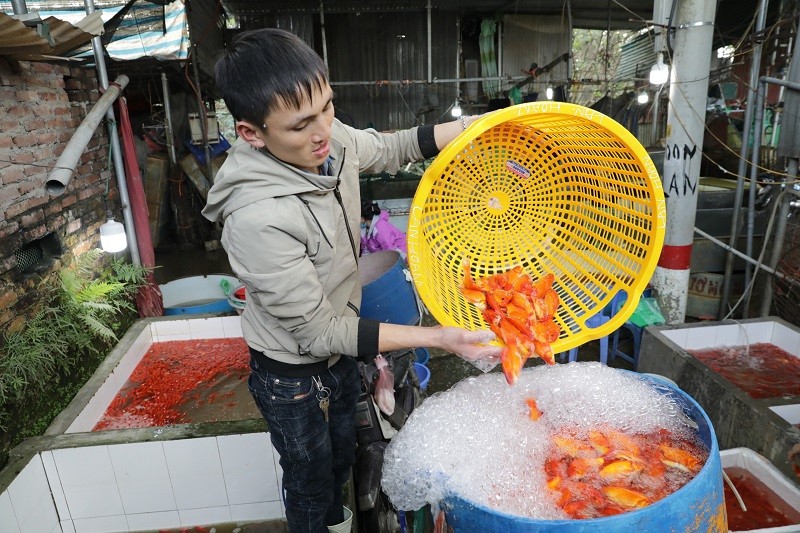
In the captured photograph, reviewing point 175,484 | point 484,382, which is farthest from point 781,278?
point 175,484

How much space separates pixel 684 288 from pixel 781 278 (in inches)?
29.2

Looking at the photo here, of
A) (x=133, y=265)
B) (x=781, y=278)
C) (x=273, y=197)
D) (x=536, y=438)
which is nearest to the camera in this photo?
(x=273, y=197)

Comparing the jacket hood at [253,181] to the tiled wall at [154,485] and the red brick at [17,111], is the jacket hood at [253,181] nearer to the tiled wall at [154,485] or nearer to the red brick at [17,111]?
the tiled wall at [154,485]

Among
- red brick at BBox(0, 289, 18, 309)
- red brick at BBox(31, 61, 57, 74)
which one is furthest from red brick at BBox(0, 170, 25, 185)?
red brick at BBox(31, 61, 57, 74)

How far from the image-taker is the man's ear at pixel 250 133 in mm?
1597

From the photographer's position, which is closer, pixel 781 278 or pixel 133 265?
pixel 781 278

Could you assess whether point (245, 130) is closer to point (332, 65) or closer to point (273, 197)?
point (273, 197)

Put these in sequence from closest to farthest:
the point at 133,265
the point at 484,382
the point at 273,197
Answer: the point at 273,197
the point at 484,382
the point at 133,265

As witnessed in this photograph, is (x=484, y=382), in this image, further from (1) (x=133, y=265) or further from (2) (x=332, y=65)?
(2) (x=332, y=65)

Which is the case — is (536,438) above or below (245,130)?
below

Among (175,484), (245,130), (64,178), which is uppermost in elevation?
(245,130)

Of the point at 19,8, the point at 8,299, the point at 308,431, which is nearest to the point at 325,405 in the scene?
the point at 308,431

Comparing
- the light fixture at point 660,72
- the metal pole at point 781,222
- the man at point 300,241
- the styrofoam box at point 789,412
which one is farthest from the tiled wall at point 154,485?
the metal pole at point 781,222

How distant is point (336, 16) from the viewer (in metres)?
8.84
